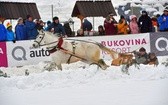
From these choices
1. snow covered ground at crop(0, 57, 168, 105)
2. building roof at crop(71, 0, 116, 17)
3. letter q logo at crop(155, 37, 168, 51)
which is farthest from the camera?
building roof at crop(71, 0, 116, 17)

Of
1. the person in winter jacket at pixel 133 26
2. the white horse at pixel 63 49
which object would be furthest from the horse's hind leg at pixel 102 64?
the person in winter jacket at pixel 133 26

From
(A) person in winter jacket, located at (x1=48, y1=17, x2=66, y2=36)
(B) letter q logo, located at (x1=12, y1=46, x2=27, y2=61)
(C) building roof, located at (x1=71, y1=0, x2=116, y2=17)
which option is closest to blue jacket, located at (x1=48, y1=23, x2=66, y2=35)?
(A) person in winter jacket, located at (x1=48, y1=17, x2=66, y2=36)

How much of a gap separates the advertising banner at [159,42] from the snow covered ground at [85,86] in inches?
10.3

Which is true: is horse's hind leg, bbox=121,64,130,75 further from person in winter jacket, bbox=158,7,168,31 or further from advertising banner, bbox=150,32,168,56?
person in winter jacket, bbox=158,7,168,31

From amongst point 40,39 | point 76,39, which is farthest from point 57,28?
Answer: point 40,39

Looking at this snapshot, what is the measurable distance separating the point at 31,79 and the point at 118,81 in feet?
3.24

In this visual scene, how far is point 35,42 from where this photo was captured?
5.48 metres

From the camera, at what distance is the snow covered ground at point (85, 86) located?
138 inches

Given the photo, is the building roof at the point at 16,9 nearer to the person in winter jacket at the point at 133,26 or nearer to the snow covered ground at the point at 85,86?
the snow covered ground at the point at 85,86

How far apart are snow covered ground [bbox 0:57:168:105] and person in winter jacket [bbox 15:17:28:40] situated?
0.40m

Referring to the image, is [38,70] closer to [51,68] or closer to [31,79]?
[51,68]

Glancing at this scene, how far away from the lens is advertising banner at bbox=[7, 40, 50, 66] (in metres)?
5.54

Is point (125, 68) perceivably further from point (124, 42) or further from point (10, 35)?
point (10, 35)

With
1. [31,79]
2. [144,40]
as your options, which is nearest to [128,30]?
[144,40]
